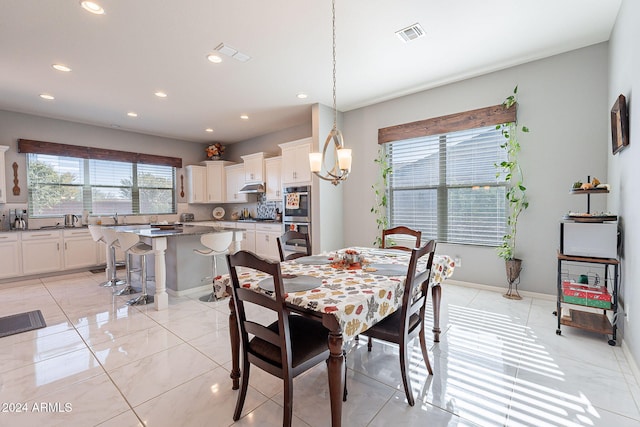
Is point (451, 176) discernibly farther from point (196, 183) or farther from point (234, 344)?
A: point (196, 183)

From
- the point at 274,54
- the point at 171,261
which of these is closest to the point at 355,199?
the point at 274,54

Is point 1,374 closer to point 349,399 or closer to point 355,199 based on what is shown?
point 349,399

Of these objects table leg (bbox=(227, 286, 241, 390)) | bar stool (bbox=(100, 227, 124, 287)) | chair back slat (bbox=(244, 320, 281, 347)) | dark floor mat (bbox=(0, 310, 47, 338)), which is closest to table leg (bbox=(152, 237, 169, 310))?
bar stool (bbox=(100, 227, 124, 287))

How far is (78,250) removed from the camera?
202 inches

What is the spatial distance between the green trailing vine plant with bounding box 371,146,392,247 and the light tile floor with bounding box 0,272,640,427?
1.89 metres

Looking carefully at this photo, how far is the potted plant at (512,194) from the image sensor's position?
3.50 meters

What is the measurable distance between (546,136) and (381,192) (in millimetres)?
2186

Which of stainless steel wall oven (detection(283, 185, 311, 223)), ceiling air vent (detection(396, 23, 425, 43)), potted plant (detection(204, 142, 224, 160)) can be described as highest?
ceiling air vent (detection(396, 23, 425, 43))

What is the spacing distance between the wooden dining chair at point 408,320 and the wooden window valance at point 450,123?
268cm

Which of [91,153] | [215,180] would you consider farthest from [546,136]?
[91,153]

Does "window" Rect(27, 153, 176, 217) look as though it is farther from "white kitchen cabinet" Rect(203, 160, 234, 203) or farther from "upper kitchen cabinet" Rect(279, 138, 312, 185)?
"upper kitchen cabinet" Rect(279, 138, 312, 185)

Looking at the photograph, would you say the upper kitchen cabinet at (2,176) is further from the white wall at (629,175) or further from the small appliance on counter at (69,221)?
the white wall at (629,175)

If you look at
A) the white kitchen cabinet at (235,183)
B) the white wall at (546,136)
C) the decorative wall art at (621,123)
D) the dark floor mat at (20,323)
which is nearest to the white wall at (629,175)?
the decorative wall art at (621,123)

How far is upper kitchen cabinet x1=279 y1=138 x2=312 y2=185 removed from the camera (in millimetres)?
5125
